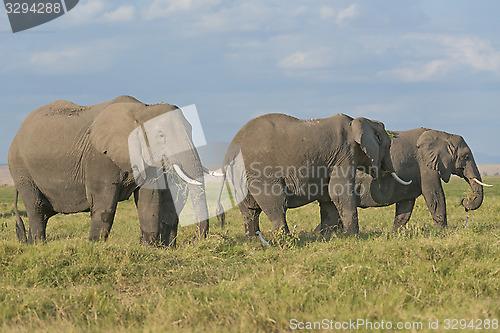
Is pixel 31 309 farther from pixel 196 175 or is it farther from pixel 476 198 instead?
pixel 476 198

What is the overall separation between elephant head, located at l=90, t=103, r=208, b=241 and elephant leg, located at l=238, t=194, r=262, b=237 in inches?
78.8

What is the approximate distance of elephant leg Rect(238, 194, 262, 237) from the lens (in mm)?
11586

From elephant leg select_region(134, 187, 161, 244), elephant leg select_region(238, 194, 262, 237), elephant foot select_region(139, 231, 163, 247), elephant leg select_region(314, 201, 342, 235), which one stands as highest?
elephant leg select_region(134, 187, 161, 244)

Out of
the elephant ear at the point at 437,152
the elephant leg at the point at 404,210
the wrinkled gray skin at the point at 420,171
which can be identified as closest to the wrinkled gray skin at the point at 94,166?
the wrinkled gray skin at the point at 420,171

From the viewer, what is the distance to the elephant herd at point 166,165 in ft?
31.5

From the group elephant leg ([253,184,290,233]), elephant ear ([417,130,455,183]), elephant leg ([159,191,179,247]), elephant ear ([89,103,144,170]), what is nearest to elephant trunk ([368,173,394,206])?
elephant ear ([417,130,455,183])

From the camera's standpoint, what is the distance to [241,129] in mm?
11344

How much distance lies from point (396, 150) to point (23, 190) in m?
8.32

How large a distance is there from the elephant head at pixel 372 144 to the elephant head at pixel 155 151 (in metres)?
3.52

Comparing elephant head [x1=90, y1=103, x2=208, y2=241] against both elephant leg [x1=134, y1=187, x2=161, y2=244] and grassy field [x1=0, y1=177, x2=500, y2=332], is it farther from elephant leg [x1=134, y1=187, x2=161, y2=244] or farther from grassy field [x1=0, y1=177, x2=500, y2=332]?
grassy field [x1=0, y1=177, x2=500, y2=332]

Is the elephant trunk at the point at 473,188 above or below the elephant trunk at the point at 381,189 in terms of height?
below

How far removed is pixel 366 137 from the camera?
1170 cm

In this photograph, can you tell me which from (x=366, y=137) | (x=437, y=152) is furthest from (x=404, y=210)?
(x=366, y=137)

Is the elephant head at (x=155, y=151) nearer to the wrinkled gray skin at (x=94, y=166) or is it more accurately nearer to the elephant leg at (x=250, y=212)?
the wrinkled gray skin at (x=94, y=166)
